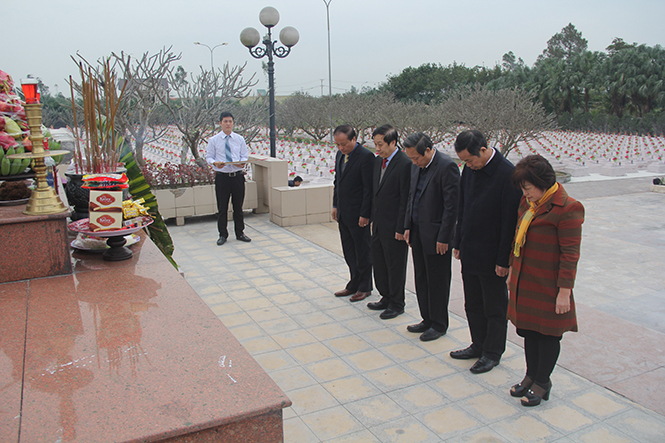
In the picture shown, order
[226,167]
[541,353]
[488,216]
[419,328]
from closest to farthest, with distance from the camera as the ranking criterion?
[541,353]
[488,216]
[419,328]
[226,167]

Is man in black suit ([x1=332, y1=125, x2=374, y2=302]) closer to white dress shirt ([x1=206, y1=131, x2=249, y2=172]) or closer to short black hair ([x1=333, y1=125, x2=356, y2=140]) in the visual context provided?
short black hair ([x1=333, y1=125, x2=356, y2=140])

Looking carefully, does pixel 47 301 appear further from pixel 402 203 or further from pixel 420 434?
pixel 402 203

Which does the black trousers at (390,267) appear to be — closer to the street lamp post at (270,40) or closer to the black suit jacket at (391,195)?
the black suit jacket at (391,195)

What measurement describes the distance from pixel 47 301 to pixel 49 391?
0.83 metres

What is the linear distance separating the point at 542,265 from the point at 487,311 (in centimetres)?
72

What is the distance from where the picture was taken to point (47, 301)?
7.68ft

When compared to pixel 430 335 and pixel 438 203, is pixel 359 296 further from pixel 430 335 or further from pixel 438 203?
pixel 438 203

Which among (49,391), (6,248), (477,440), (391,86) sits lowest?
(477,440)

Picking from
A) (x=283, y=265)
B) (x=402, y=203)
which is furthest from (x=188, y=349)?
(x=283, y=265)

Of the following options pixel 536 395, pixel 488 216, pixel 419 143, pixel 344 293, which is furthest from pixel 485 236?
pixel 344 293

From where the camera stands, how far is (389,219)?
4355mm

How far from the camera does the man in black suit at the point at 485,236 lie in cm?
323

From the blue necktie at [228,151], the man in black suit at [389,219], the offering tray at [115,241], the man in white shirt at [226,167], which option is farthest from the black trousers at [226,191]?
the offering tray at [115,241]

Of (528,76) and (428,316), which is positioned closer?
(428,316)
